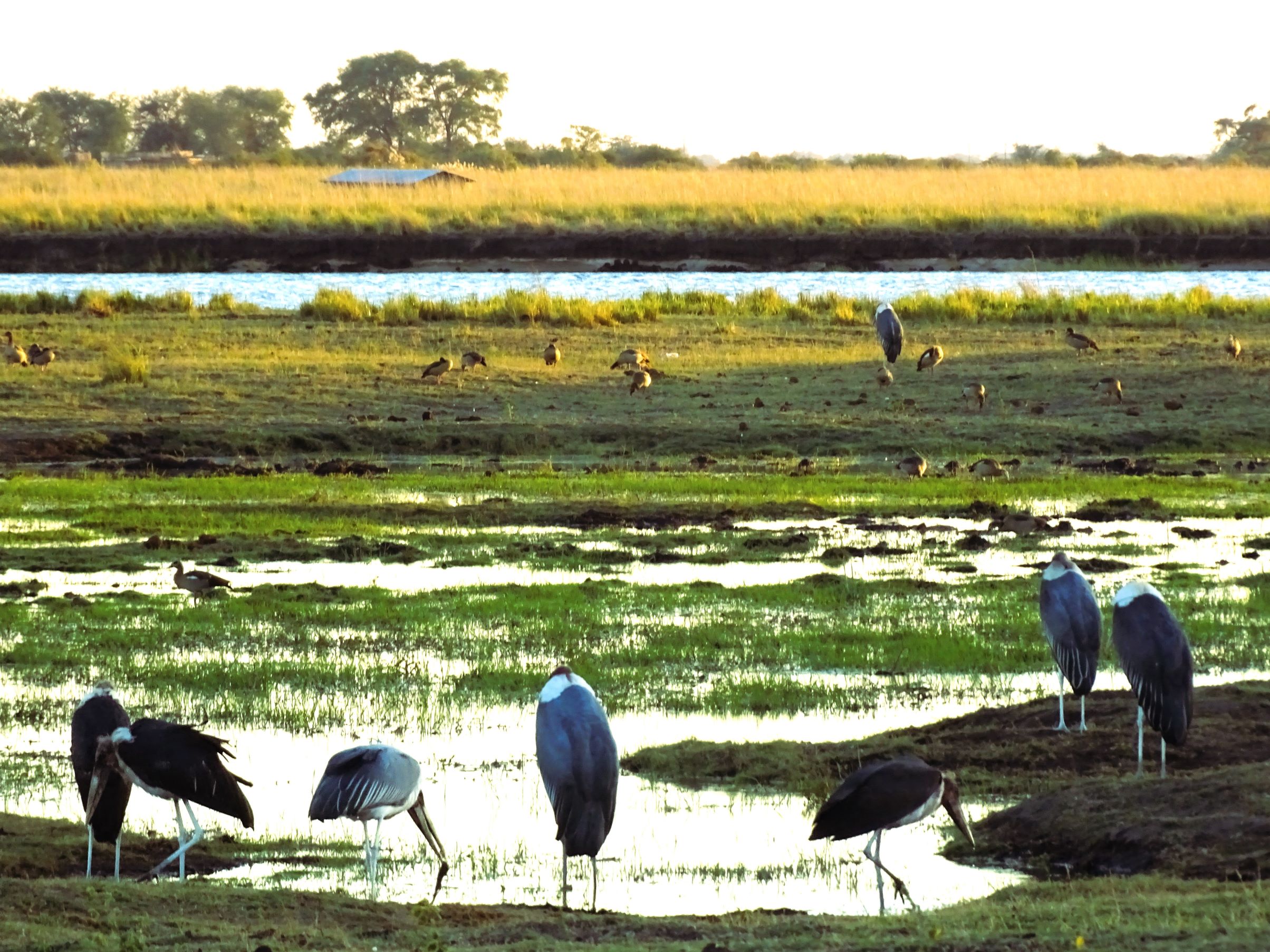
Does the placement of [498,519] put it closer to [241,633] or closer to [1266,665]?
[241,633]

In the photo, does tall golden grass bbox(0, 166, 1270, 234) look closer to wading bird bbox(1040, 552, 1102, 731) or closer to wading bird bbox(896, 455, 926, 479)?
wading bird bbox(896, 455, 926, 479)

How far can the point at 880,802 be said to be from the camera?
6887mm

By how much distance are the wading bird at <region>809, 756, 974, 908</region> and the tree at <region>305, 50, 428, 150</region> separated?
3492 inches

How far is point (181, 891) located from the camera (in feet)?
21.1

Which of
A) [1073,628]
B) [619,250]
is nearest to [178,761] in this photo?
[1073,628]

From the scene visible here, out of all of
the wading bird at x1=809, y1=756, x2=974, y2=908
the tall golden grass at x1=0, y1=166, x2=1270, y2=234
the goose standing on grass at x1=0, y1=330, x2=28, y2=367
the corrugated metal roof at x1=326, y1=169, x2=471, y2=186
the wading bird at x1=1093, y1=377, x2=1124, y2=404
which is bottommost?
the wading bird at x1=809, y1=756, x2=974, y2=908

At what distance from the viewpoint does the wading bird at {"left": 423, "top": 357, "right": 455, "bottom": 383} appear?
23.0 m

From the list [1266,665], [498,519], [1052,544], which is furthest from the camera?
[498,519]

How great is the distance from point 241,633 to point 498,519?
4.42 meters

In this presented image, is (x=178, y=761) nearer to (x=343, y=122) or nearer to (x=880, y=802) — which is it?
(x=880, y=802)

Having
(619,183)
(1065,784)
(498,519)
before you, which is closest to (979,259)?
(619,183)

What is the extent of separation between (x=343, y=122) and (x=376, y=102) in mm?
1911

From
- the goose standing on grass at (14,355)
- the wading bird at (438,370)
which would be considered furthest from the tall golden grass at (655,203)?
the wading bird at (438,370)

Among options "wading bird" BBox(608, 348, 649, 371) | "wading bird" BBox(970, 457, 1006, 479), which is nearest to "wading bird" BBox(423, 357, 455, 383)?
"wading bird" BBox(608, 348, 649, 371)
